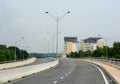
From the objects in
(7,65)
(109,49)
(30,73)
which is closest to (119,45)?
(109,49)

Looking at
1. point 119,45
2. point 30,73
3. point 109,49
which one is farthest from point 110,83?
point 109,49

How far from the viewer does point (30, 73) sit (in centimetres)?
3934

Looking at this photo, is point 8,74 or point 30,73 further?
point 30,73

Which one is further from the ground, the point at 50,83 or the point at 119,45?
the point at 119,45

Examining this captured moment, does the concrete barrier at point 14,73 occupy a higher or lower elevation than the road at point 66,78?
higher

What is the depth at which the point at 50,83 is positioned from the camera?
2566 centimetres

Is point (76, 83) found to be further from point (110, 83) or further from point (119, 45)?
point (119, 45)

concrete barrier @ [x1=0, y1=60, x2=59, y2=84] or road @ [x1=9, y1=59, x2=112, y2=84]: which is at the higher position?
concrete barrier @ [x1=0, y1=60, x2=59, y2=84]

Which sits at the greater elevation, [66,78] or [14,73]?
[14,73]

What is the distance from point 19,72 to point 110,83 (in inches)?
420

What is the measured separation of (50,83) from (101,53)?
469 ft

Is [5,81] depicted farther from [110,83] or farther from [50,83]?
[110,83]

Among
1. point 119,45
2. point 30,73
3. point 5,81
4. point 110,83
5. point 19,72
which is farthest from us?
point 119,45

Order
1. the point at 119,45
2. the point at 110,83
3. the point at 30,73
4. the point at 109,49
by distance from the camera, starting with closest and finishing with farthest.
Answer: the point at 110,83 → the point at 30,73 → the point at 119,45 → the point at 109,49
